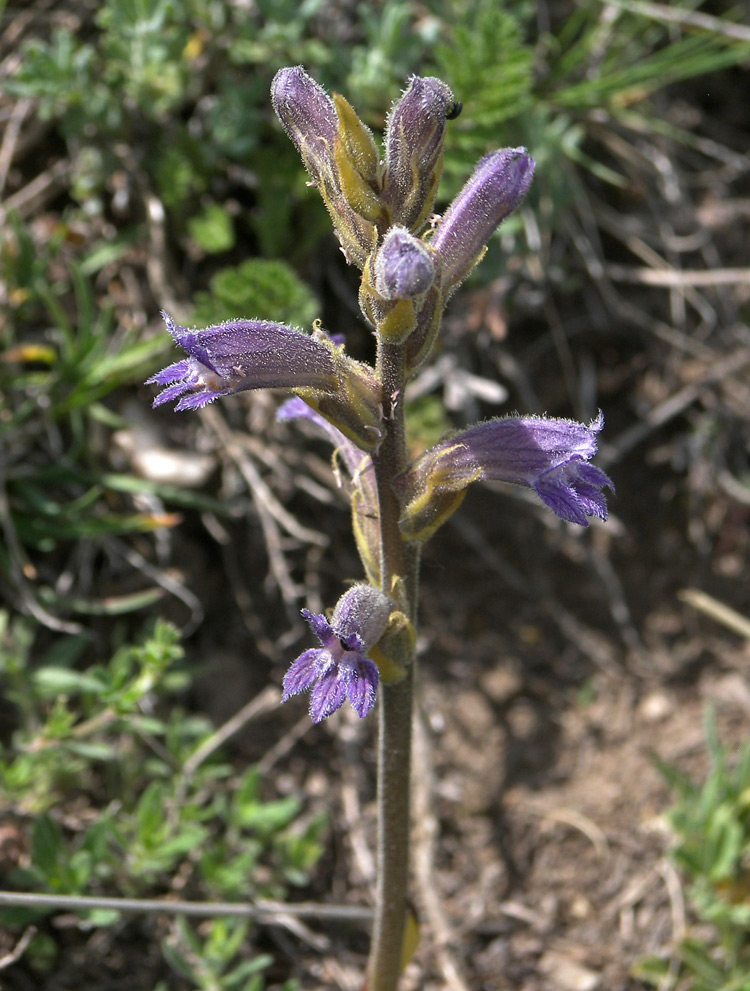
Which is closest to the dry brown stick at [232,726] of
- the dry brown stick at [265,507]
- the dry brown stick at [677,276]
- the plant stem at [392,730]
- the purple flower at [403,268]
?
the dry brown stick at [265,507]

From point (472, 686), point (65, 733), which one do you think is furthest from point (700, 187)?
point (65, 733)

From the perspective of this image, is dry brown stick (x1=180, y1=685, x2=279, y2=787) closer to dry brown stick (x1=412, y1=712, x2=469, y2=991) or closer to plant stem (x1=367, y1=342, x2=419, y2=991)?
dry brown stick (x1=412, y1=712, x2=469, y2=991)

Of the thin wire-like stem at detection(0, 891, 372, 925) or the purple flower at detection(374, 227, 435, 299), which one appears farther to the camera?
the thin wire-like stem at detection(0, 891, 372, 925)

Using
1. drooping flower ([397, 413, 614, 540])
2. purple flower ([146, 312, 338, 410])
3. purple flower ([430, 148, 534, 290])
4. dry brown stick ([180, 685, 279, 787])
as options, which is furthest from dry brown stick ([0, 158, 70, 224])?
drooping flower ([397, 413, 614, 540])

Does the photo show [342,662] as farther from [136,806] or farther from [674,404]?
[674,404]

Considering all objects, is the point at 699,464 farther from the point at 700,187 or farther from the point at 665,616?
the point at 700,187

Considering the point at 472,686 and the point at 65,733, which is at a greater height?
the point at 65,733

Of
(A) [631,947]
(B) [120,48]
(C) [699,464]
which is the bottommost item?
(A) [631,947]
